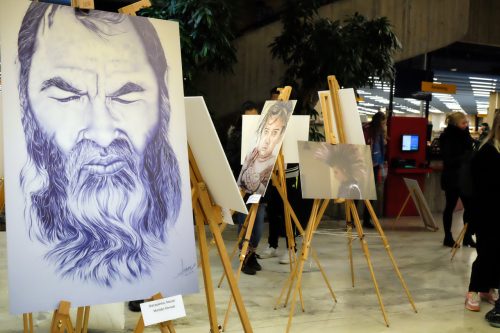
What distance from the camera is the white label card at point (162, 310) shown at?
1.91 metres

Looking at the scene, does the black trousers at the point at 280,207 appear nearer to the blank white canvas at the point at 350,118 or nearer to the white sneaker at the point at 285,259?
the white sneaker at the point at 285,259

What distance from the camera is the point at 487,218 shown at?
3.89m

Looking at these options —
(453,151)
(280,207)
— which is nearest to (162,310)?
(280,207)

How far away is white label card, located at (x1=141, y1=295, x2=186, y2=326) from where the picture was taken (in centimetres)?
191

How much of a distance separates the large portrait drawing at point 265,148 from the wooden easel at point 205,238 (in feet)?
4.36

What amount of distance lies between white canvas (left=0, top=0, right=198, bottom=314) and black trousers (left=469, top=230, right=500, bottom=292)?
2597mm

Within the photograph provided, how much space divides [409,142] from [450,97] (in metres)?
2.25

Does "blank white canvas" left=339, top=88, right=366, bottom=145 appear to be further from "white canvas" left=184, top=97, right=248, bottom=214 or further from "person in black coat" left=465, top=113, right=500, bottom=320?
"white canvas" left=184, top=97, right=248, bottom=214

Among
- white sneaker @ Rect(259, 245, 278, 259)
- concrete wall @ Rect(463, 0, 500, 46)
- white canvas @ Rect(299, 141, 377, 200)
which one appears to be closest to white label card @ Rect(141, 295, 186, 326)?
white canvas @ Rect(299, 141, 377, 200)

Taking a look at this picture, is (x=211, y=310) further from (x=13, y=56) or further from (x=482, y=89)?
(x=482, y=89)

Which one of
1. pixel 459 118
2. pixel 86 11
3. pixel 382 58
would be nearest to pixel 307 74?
pixel 382 58

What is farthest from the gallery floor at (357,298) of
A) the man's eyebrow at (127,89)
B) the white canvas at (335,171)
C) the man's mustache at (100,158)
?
the man's eyebrow at (127,89)

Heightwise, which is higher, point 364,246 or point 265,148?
point 265,148
